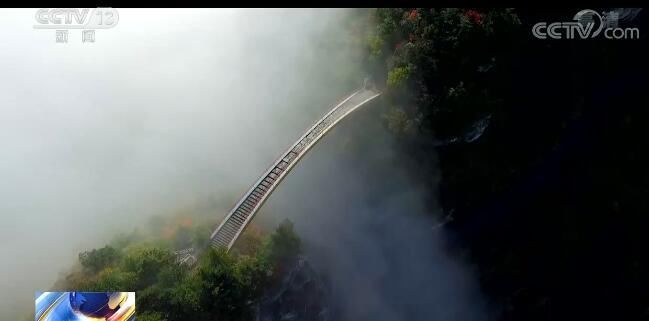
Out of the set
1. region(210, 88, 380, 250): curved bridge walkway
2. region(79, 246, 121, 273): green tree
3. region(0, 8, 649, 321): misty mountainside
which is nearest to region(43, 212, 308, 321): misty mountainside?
region(79, 246, 121, 273): green tree

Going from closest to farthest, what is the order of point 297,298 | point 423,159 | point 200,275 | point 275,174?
point 200,275 < point 297,298 < point 275,174 < point 423,159

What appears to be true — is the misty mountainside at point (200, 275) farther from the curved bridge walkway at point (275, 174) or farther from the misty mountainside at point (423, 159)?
the misty mountainside at point (423, 159)

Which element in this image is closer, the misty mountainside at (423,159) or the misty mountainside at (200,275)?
the misty mountainside at (200,275)

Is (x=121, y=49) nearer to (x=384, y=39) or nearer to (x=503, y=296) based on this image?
(x=384, y=39)

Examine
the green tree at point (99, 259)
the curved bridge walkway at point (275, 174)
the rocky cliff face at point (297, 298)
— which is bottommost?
the green tree at point (99, 259)

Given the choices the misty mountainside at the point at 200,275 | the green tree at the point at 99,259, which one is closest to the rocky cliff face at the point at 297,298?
the misty mountainside at the point at 200,275

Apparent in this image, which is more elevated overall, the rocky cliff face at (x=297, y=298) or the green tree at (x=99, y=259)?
the rocky cliff face at (x=297, y=298)

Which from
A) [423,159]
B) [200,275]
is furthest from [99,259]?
[423,159]

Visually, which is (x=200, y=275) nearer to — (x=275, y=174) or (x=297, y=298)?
(x=297, y=298)
